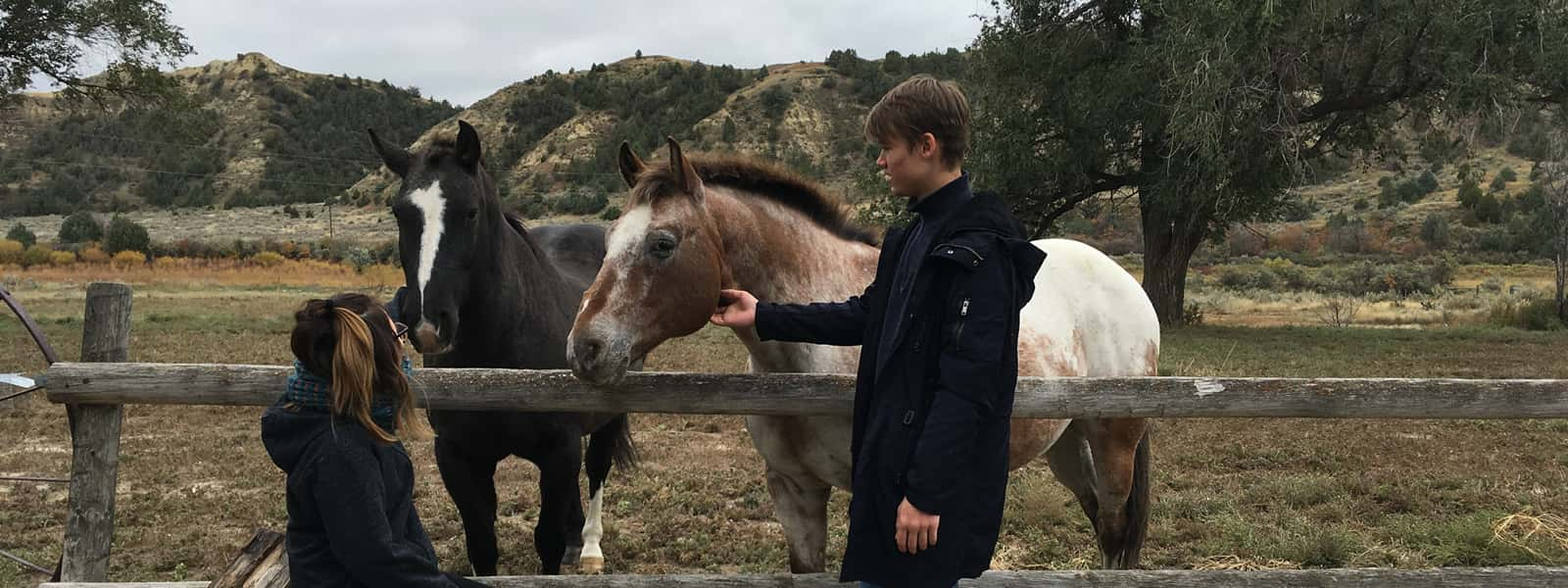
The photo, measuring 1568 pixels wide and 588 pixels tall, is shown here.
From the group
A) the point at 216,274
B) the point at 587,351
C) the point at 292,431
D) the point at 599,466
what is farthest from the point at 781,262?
the point at 216,274

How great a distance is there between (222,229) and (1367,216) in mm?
65351

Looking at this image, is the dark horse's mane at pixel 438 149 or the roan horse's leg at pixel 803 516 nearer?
the roan horse's leg at pixel 803 516

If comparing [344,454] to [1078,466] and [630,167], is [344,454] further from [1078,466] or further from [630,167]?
[1078,466]

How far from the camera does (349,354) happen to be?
2049 mm

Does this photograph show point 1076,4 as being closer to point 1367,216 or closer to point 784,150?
point 1367,216

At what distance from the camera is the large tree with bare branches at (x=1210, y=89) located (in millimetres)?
13656

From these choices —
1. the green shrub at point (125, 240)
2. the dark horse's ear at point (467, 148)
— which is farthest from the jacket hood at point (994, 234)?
the green shrub at point (125, 240)

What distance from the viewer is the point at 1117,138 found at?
680 inches

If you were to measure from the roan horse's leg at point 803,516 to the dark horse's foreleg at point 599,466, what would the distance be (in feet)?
7.24

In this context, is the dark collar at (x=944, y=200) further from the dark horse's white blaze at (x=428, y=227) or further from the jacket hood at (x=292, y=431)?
the dark horse's white blaze at (x=428, y=227)

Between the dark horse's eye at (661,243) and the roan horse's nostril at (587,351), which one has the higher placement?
the dark horse's eye at (661,243)

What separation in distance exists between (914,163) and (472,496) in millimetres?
2698

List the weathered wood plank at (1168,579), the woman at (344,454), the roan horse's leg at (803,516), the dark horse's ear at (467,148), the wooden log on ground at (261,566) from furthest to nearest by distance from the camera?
the dark horse's ear at (467,148), the roan horse's leg at (803,516), the weathered wood plank at (1168,579), the wooden log on ground at (261,566), the woman at (344,454)

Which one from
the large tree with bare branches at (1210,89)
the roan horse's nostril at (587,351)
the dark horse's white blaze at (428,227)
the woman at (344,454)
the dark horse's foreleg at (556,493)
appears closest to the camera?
the woman at (344,454)
